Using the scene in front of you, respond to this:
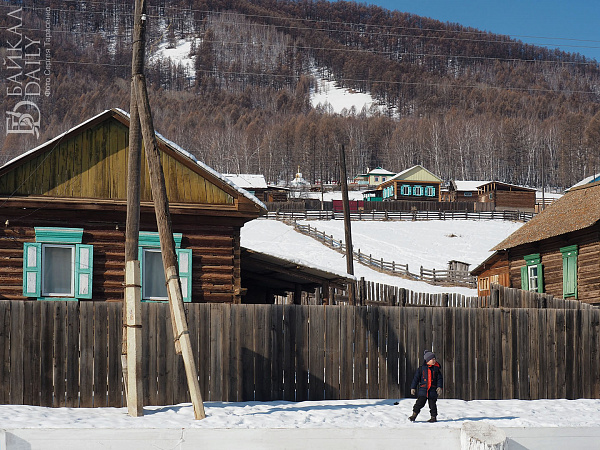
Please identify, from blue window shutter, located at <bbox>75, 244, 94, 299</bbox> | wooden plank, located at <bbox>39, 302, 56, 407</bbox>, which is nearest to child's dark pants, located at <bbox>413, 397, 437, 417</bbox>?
wooden plank, located at <bbox>39, 302, 56, 407</bbox>

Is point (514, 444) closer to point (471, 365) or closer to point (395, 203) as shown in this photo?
point (471, 365)

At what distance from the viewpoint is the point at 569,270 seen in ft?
82.5

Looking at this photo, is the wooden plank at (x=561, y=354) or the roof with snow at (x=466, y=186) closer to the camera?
the wooden plank at (x=561, y=354)

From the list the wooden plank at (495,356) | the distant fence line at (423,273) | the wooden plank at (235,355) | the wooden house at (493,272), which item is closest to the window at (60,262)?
the wooden plank at (235,355)

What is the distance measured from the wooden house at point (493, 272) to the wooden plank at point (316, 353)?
701 inches

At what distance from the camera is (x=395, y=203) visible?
79.0 m

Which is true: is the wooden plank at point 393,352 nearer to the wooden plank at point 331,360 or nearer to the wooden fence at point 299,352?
the wooden fence at point 299,352

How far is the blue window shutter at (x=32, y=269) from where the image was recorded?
1614cm

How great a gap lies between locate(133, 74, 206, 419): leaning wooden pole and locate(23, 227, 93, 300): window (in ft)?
20.3

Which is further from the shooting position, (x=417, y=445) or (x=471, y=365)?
(x=471, y=365)

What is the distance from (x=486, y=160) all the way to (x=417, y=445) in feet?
498

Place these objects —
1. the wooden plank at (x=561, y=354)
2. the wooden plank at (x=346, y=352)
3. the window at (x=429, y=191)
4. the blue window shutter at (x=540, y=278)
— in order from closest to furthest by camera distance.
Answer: the wooden plank at (x=346, y=352) < the wooden plank at (x=561, y=354) < the blue window shutter at (x=540, y=278) < the window at (x=429, y=191)

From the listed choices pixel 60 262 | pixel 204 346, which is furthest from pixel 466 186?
pixel 204 346

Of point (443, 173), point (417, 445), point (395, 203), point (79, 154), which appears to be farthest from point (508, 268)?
point (443, 173)
